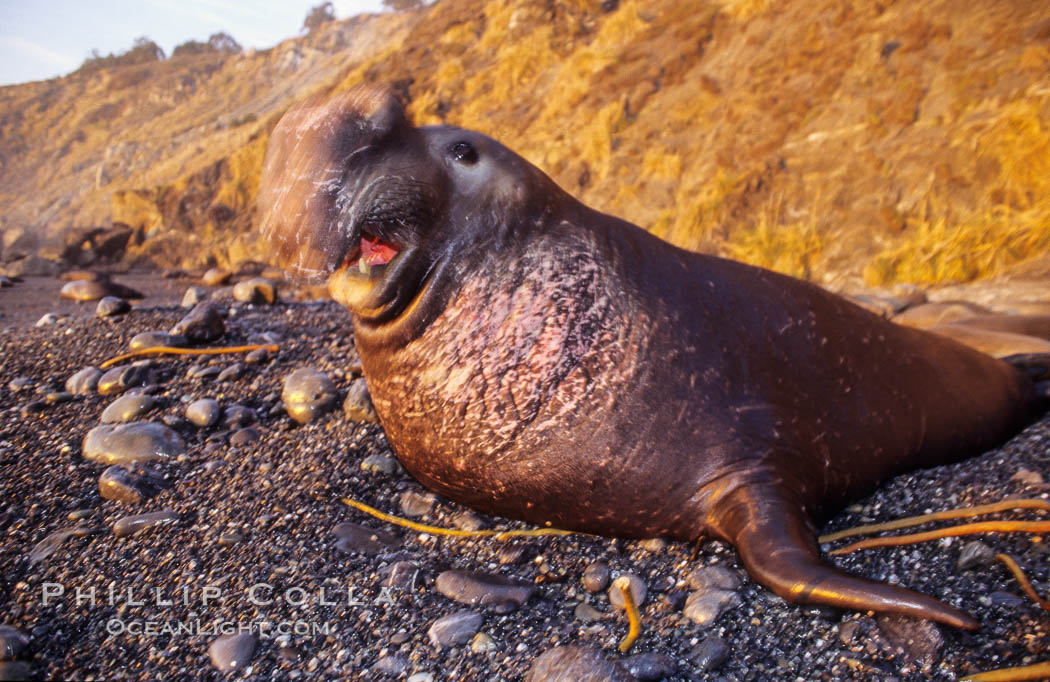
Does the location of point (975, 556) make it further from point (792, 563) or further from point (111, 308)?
point (111, 308)

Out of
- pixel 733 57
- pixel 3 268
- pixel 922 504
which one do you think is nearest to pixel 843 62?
pixel 733 57

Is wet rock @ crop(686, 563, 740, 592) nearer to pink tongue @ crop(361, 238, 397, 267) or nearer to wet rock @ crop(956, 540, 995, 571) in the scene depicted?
wet rock @ crop(956, 540, 995, 571)

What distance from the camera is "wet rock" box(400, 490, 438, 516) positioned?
2.44m

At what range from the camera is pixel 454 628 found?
1.77 m

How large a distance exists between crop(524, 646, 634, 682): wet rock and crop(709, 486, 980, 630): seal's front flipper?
0.49 metres

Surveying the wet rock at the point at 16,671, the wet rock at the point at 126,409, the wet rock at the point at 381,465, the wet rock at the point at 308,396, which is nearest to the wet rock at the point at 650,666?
the wet rock at the point at 381,465

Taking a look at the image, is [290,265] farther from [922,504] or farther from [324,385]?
[922,504]

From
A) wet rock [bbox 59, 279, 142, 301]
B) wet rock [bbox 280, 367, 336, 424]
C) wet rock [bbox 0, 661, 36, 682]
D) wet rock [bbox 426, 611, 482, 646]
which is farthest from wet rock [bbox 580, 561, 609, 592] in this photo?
wet rock [bbox 59, 279, 142, 301]

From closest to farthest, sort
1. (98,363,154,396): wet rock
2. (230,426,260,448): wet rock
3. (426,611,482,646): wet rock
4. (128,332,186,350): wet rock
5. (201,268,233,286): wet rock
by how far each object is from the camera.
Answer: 1. (426,611,482,646): wet rock
2. (230,426,260,448): wet rock
3. (98,363,154,396): wet rock
4. (128,332,186,350): wet rock
5. (201,268,233,286): wet rock

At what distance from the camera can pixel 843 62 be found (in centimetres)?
863

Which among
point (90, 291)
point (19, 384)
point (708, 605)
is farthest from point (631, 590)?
point (90, 291)

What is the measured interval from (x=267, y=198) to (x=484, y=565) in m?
1.35

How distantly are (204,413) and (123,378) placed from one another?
2.50 feet

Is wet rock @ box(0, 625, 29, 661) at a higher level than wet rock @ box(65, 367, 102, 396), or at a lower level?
lower
